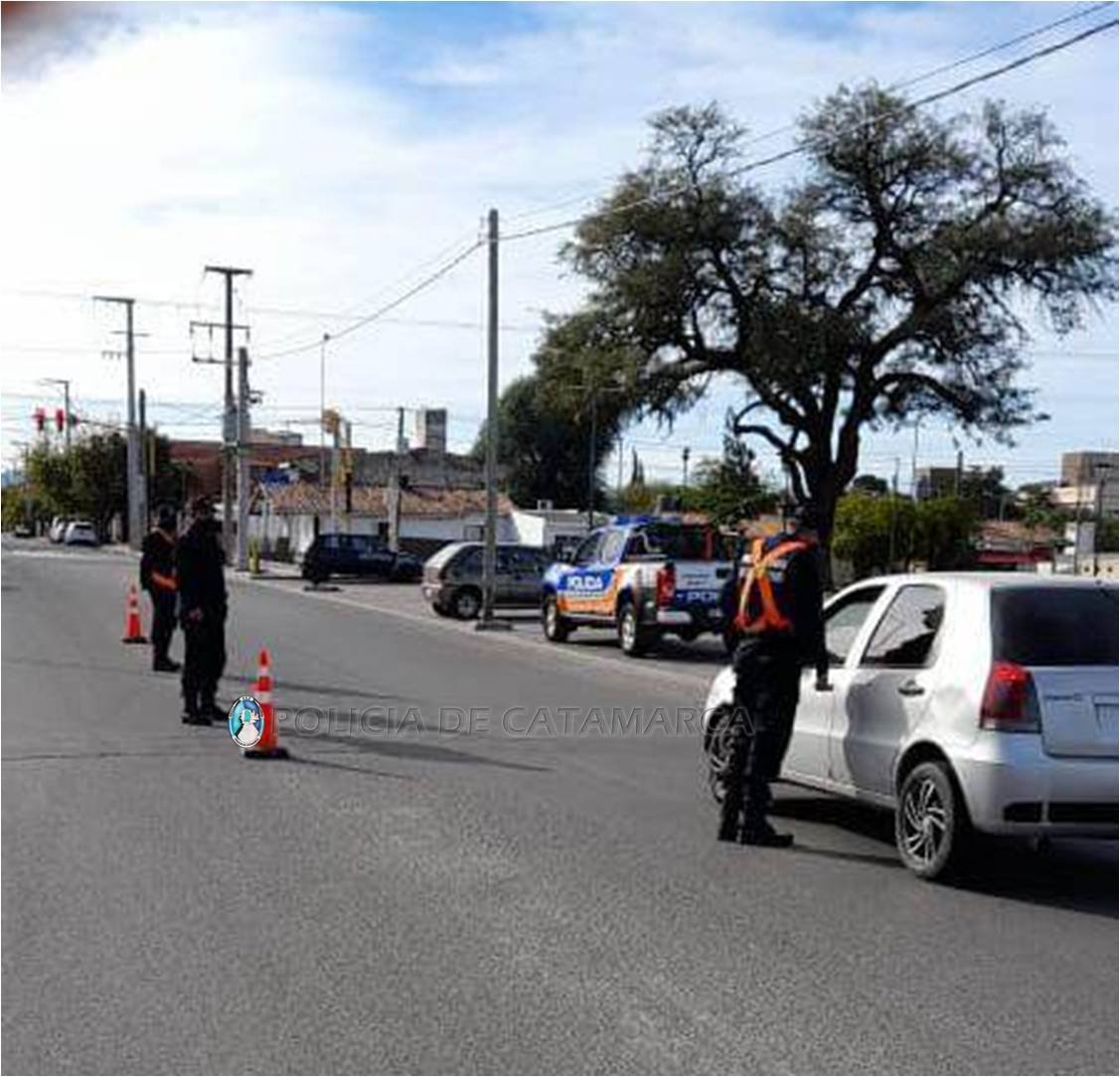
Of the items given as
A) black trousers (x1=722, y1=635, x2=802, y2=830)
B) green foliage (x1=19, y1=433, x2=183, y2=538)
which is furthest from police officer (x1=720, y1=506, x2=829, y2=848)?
green foliage (x1=19, y1=433, x2=183, y2=538)

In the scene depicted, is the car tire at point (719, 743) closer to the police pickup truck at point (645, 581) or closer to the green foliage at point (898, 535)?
the police pickup truck at point (645, 581)

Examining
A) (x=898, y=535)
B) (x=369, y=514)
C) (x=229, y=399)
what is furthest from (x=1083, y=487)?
(x=229, y=399)

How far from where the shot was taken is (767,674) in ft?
27.7

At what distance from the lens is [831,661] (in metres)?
9.02

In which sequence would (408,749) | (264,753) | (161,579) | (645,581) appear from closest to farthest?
1. (264,753)
2. (408,749)
3. (161,579)
4. (645,581)

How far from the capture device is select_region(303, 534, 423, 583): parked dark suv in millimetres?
51406

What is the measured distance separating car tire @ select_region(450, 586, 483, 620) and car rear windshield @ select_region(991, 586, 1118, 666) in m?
24.2

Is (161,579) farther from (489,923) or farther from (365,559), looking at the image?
(365,559)

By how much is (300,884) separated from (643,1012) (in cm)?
236

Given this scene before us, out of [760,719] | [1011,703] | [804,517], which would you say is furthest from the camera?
[804,517]

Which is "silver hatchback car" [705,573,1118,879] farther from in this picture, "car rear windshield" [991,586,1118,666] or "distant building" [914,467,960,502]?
"distant building" [914,467,960,502]

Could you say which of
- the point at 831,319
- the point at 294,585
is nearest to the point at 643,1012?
the point at 831,319

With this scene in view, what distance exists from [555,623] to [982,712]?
57.3ft

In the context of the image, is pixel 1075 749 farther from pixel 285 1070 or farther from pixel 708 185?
pixel 708 185
